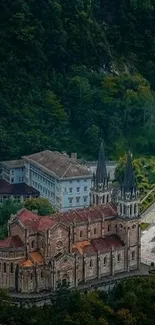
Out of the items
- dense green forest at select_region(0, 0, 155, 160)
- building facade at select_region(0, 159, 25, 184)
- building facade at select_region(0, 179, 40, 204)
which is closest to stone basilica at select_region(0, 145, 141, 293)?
building facade at select_region(0, 179, 40, 204)

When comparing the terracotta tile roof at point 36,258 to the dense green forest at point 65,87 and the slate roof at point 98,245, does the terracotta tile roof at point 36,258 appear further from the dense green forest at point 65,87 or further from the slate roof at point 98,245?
the dense green forest at point 65,87

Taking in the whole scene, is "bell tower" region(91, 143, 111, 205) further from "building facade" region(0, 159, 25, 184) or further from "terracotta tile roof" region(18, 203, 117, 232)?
"building facade" region(0, 159, 25, 184)

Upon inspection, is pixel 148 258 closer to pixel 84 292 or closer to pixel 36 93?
pixel 84 292

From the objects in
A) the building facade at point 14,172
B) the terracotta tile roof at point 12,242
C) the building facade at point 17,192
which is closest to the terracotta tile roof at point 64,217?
the terracotta tile roof at point 12,242

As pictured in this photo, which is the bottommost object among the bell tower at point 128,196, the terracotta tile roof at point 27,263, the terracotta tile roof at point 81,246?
the terracotta tile roof at point 27,263

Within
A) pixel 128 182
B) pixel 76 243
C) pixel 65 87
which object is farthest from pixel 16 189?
pixel 65 87
